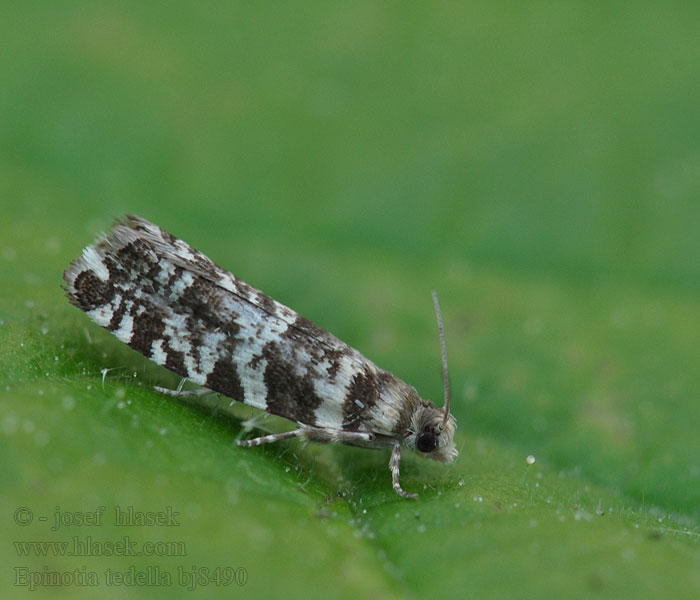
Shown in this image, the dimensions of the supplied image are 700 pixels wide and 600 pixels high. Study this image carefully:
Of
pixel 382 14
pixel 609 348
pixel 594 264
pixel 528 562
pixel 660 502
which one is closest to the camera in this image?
pixel 528 562

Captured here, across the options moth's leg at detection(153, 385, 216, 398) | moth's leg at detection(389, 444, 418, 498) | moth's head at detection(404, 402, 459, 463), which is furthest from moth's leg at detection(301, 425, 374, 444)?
moth's leg at detection(153, 385, 216, 398)

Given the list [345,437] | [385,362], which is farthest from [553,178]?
[345,437]

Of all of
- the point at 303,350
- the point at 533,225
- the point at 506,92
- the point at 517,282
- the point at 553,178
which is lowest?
the point at 303,350

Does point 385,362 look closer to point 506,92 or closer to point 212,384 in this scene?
point 212,384

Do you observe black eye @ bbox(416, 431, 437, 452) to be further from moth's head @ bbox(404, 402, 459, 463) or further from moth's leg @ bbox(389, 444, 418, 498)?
moth's leg @ bbox(389, 444, 418, 498)

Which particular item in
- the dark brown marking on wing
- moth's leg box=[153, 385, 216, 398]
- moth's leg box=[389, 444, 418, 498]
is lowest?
moth's leg box=[389, 444, 418, 498]

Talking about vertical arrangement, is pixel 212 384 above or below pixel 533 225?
below

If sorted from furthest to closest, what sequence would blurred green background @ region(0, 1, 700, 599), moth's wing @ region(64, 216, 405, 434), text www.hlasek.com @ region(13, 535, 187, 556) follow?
moth's wing @ region(64, 216, 405, 434) → blurred green background @ region(0, 1, 700, 599) → text www.hlasek.com @ region(13, 535, 187, 556)
